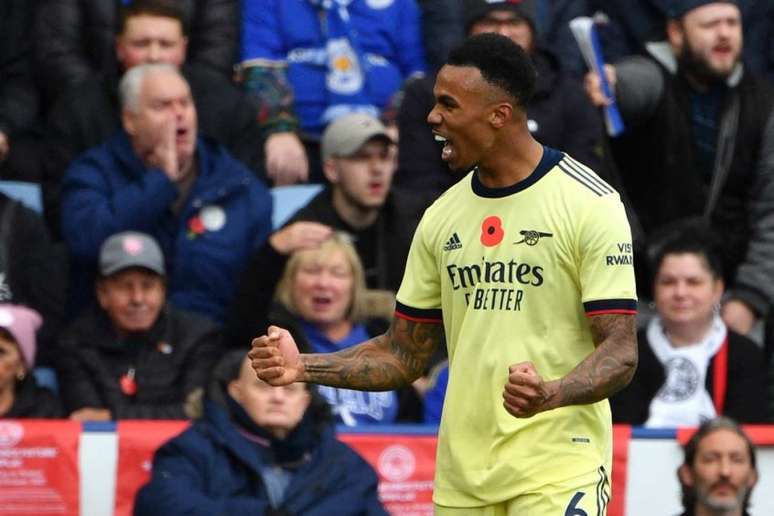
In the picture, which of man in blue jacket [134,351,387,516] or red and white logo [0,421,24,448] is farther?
red and white logo [0,421,24,448]

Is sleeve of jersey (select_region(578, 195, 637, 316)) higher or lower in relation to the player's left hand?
higher

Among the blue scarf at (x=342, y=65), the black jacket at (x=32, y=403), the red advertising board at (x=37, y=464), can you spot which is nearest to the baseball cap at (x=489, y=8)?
the blue scarf at (x=342, y=65)

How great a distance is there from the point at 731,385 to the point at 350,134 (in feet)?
7.28

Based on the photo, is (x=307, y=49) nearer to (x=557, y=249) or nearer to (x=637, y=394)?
(x=637, y=394)

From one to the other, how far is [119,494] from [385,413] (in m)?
1.33

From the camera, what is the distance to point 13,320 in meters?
8.34

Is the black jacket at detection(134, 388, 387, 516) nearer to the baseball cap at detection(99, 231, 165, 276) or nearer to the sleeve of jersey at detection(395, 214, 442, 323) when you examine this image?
the baseball cap at detection(99, 231, 165, 276)

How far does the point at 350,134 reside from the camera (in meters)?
9.25

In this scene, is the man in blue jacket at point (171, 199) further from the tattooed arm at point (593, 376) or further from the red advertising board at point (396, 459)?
the tattooed arm at point (593, 376)

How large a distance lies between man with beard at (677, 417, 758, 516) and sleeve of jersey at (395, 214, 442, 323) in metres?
2.25

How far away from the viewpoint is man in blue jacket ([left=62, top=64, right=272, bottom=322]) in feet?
29.5

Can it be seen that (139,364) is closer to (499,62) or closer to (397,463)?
(397,463)

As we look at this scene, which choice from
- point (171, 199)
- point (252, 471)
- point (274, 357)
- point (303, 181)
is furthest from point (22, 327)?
point (274, 357)

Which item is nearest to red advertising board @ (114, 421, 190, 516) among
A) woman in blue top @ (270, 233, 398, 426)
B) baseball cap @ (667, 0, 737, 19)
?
woman in blue top @ (270, 233, 398, 426)
